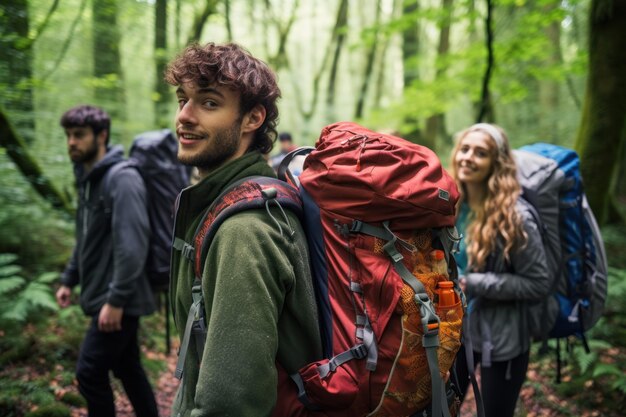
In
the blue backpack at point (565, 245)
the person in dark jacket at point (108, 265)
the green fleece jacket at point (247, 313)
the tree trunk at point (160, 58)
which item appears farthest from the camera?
the tree trunk at point (160, 58)

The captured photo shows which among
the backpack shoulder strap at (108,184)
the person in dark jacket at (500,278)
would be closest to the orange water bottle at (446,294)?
the person in dark jacket at (500,278)

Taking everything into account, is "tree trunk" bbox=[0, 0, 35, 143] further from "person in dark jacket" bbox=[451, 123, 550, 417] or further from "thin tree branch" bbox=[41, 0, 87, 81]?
"person in dark jacket" bbox=[451, 123, 550, 417]

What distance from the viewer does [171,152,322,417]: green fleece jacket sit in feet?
5.12

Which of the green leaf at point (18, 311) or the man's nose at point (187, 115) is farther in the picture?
the green leaf at point (18, 311)

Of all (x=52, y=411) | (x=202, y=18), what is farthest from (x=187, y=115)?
(x=202, y=18)

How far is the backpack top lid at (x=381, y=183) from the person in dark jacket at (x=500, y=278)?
1.65 meters

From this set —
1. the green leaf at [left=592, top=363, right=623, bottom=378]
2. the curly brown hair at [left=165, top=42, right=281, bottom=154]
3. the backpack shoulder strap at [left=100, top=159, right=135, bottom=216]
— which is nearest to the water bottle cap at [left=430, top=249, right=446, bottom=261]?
the curly brown hair at [left=165, top=42, right=281, bottom=154]

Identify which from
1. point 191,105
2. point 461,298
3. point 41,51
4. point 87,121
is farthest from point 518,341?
point 41,51

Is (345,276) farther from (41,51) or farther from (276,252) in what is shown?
(41,51)

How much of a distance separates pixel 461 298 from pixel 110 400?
2891mm

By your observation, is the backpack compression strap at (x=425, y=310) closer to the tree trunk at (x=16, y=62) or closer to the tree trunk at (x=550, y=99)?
the tree trunk at (x=16, y=62)

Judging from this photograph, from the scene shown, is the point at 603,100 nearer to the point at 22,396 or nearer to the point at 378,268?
the point at 378,268

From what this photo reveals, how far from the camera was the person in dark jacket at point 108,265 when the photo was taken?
3.53 metres

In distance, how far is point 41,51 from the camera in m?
7.57
